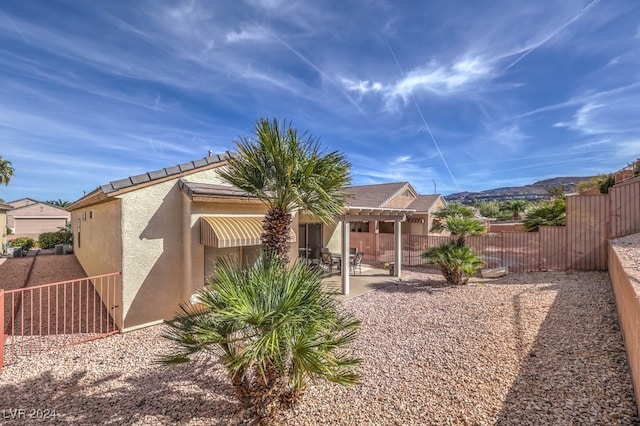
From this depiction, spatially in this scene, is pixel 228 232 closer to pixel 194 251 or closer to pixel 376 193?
pixel 194 251

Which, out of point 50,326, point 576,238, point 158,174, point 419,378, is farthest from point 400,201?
point 50,326

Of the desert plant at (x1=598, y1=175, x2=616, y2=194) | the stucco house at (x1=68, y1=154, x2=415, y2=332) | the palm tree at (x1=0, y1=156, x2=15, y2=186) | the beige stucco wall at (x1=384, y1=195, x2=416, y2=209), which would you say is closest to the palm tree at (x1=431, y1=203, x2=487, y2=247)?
the stucco house at (x1=68, y1=154, x2=415, y2=332)

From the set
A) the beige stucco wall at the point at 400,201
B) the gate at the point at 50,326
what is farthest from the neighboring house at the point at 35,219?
the beige stucco wall at the point at 400,201

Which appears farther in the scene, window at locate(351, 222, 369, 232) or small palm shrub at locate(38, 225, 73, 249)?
small palm shrub at locate(38, 225, 73, 249)

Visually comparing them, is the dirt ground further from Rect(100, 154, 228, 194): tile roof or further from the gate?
Rect(100, 154, 228, 194): tile roof

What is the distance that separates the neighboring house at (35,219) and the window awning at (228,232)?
52729mm

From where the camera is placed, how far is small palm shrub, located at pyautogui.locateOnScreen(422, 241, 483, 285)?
1418 centimetres

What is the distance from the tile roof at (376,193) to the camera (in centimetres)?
3234

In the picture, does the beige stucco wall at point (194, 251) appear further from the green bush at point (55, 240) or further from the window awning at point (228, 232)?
the green bush at point (55, 240)

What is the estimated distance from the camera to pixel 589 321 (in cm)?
822

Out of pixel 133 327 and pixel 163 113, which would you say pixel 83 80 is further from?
pixel 133 327

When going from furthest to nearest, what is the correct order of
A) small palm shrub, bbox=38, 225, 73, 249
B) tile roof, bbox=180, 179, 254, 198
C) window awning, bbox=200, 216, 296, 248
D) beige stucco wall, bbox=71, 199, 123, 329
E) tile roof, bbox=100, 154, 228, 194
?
small palm shrub, bbox=38, 225, 73, 249 → tile roof, bbox=180, 179, 254, 198 → window awning, bbox=200, 216, 296, 248 → beige stucco wall, bbox=71, 199, 123, 329 → tile roof, bbox=100, 154, 228, 194

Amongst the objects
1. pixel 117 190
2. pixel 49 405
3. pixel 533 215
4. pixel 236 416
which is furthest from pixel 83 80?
pixel 533 215

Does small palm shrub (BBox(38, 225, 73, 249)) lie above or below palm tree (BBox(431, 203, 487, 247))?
below
